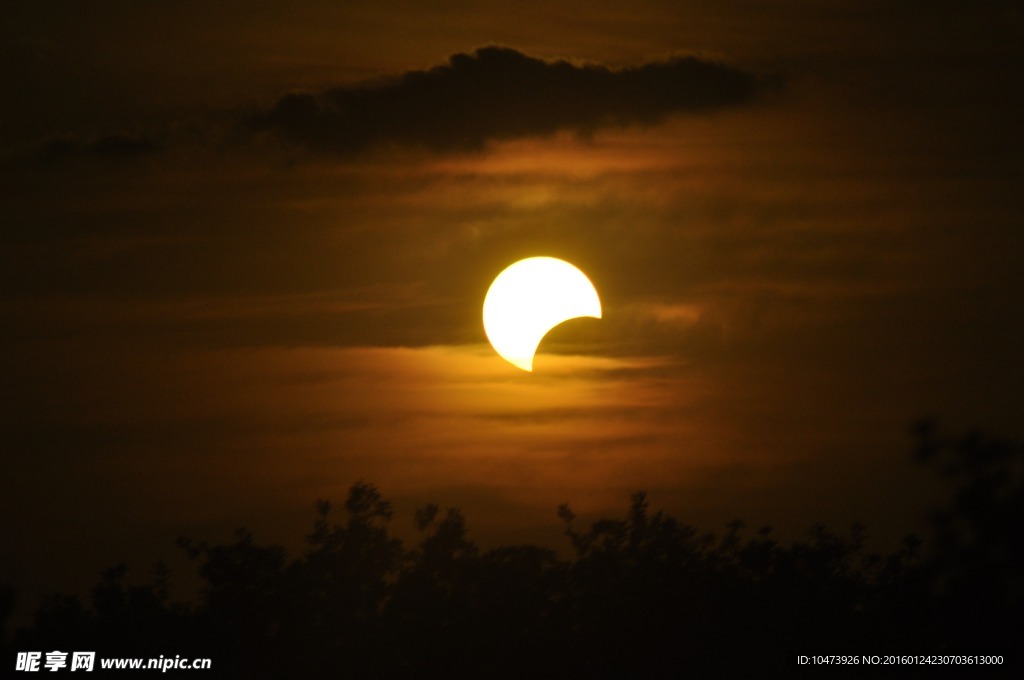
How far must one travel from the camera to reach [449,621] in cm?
3058

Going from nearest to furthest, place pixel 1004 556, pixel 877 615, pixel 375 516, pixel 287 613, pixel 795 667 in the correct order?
pixel 1004 556, pixel 795 667, pixel 877 615, pixel 287 613, pixel 375 516

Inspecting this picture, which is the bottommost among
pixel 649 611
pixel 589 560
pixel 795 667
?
pixel 795 667

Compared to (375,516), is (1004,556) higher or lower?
lower

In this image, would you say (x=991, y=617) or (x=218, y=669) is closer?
(x=991, y=617)

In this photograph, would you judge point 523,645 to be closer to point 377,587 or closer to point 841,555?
point 377,587

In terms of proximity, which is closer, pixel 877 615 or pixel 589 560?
pixel 877 615

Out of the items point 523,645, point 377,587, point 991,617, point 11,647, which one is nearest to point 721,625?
point 523,645

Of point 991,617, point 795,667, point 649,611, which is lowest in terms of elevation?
point 991,617

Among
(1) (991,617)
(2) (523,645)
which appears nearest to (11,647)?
(2) (523,645)

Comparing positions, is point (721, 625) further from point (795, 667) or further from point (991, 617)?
point (991, 617)

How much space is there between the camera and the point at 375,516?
3475cm

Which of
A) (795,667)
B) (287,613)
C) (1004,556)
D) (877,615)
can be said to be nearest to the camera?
(1004,556)

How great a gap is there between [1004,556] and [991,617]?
0.83 metres

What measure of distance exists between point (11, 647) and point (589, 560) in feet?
41.7
